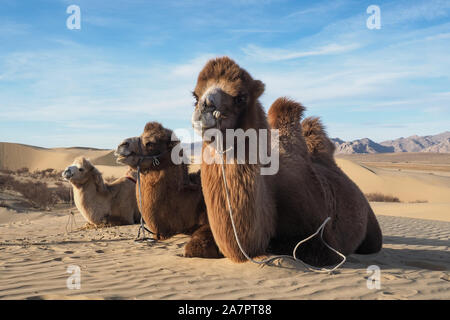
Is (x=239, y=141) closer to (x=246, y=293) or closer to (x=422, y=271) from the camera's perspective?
(x=246, y=293)

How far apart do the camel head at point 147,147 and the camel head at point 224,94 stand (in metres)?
2.22

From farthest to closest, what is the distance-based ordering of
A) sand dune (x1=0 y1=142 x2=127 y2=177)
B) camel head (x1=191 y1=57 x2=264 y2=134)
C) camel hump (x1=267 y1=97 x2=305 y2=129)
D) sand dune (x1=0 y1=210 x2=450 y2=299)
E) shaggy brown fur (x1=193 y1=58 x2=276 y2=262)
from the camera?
sand dune (x1=0 y1=142 x2=127 y2=177) < camel hump (x1=267 y1=97 x2=305 y2=129) < shaggy brown fur (x1=193 y1=58 x2=276 y2=262) < camel head (x1=191 y1=57 x2=264 y2=134) < sand dune (x1=0 y1=210 x2=450 y2=299)

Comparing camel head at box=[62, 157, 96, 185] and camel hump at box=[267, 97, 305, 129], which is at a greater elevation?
camel hump at box=[267, 97, 305, 129]

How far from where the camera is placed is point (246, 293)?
3062 mm

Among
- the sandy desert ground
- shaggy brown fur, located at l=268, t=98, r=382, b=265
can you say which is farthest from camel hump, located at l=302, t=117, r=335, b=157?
the sandy desert ground

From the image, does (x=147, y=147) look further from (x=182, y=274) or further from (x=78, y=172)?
(x=78, y=172)

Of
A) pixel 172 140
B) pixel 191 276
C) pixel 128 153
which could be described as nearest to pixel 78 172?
pixel 128 153

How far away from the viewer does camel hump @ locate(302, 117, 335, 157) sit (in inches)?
220

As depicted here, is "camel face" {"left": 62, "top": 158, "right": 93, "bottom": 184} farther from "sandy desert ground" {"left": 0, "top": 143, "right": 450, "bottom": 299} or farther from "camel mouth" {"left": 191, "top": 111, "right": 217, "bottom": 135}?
"camel mouth" {"left": 191, "top": 111, "right": 217, "bottom": 135}

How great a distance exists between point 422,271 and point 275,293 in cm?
196

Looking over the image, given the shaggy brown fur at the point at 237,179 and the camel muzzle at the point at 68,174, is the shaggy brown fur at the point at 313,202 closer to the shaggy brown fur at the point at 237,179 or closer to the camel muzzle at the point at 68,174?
the shaggy brown fur at the point at 237,179

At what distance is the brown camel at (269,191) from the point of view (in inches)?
136

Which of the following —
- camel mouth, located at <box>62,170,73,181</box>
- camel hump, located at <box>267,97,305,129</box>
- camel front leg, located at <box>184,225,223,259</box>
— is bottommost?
camel front leg, located at <box>184,225,223,259</box>
